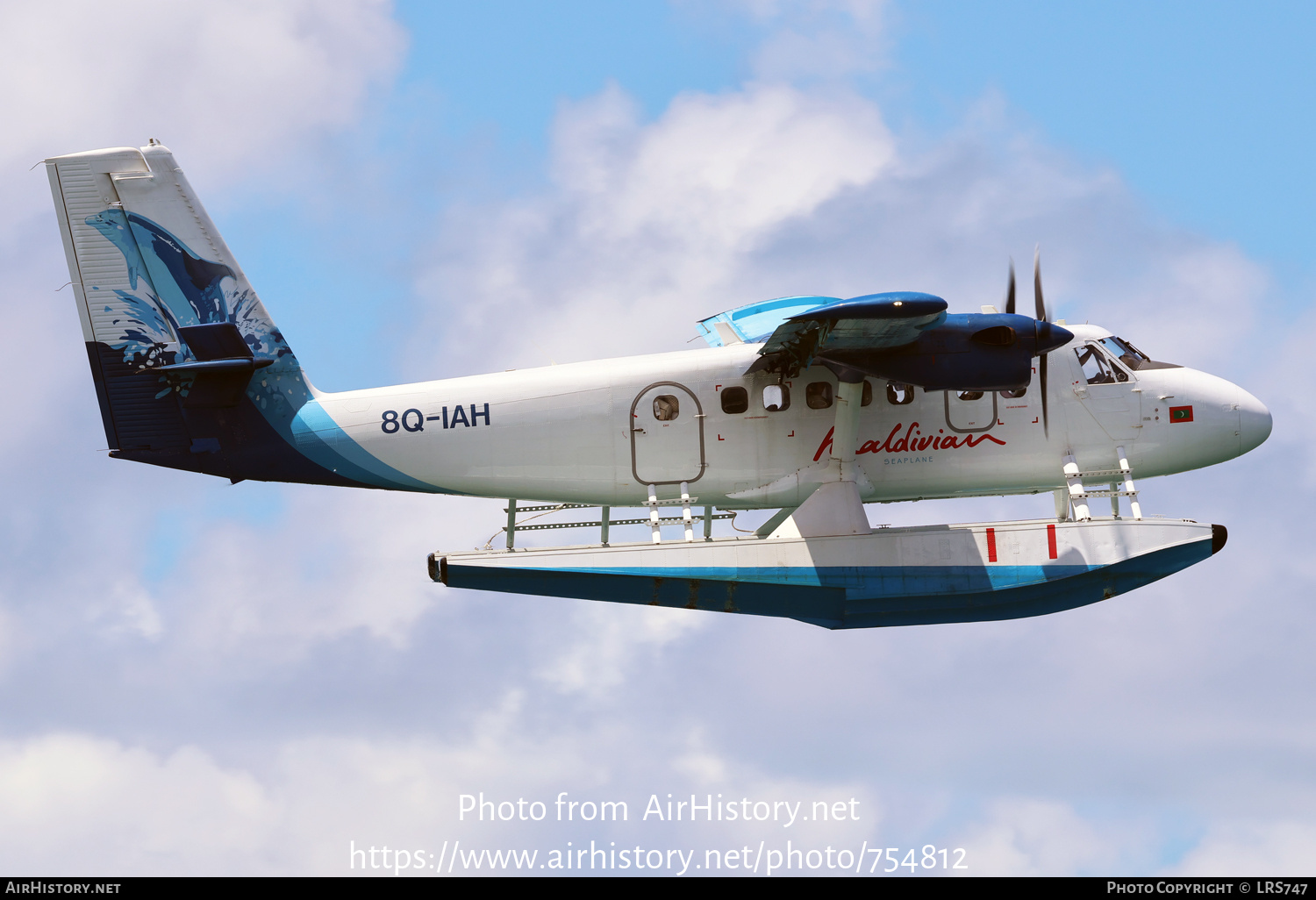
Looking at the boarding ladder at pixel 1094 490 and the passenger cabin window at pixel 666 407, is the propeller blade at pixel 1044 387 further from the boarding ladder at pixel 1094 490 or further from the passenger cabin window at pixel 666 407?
the passenger cabin window at pixel 666 407

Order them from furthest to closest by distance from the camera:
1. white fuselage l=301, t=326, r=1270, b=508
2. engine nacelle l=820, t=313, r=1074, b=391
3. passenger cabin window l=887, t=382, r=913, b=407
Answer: passenger cabin window l=887, t=382, r=913, b=407, white fuselage l=301, t=326, r=1270, b=508, engine nacelle l=820, t=313, r=1074, b=391

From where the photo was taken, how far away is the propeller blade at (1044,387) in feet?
78.6

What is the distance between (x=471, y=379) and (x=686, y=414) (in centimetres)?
340

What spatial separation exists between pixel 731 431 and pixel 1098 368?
596 centimetres

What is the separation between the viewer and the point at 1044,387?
78.7 feet

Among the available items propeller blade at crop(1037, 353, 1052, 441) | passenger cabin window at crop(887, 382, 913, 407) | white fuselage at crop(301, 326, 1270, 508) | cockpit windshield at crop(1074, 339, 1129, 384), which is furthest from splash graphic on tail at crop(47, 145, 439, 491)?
cockpit windshield at crop(1074, 339, 1129, 384)

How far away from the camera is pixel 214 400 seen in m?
24.0

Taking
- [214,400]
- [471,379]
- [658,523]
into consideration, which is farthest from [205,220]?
[658,523]

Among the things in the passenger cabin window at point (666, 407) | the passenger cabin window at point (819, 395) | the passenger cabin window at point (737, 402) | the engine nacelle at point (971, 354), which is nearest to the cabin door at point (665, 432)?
the passenger cabin window at point (666, 407)

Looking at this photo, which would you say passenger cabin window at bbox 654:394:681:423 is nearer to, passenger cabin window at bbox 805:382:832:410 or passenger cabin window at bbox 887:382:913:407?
passenger cabin window at bbox 805:382:832:410

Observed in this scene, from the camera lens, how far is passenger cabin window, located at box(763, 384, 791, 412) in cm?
2431

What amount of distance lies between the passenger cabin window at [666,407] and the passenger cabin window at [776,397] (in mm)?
1377

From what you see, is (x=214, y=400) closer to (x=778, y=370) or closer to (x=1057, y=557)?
(x=778, y=370)

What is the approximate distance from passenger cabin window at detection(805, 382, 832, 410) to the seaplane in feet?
0.10
